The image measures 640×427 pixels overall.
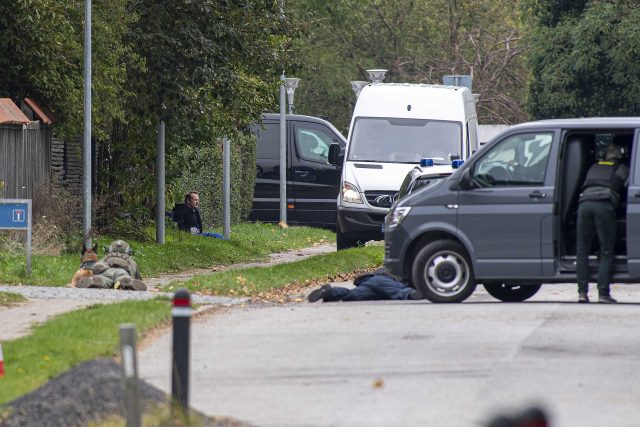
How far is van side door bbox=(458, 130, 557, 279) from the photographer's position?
1505 centimetres

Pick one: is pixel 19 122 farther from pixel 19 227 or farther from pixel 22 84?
pixel 19 227

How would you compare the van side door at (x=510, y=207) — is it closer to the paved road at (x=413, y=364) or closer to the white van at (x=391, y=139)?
the paved road at (x=413, y=364)

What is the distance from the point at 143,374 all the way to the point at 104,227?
586 inches

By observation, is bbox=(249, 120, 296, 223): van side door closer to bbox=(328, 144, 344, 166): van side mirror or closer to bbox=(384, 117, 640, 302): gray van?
bbox=(328, 144, 344, 166): van side mirror

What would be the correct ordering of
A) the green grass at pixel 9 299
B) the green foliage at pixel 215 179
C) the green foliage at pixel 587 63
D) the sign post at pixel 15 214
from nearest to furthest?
the green grass at pixel 9 299, the sign post at pixel 15 214, the green foliage at pixel 215 179, the green foliage at pixel 587 63

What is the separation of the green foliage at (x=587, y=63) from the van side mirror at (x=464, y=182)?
27.4 meters

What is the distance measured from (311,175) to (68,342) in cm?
2266

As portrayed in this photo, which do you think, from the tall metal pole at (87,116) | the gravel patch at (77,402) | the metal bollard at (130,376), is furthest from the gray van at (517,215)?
the metal bollard at (130,376)

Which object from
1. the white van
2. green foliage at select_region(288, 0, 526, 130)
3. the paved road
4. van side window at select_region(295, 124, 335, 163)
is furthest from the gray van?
green foliage at select_region(288, 0, 526, 130)

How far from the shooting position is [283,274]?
20.0 metres

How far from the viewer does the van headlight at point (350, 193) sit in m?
24.7

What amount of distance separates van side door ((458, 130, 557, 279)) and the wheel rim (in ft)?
0.72

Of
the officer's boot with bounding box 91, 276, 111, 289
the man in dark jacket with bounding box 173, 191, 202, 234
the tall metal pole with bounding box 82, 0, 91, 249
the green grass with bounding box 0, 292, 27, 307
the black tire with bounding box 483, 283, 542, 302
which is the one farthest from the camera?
the man in dark jacket with bounding box 173, 191, 202, 234

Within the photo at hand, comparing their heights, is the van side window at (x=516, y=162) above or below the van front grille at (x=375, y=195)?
above
